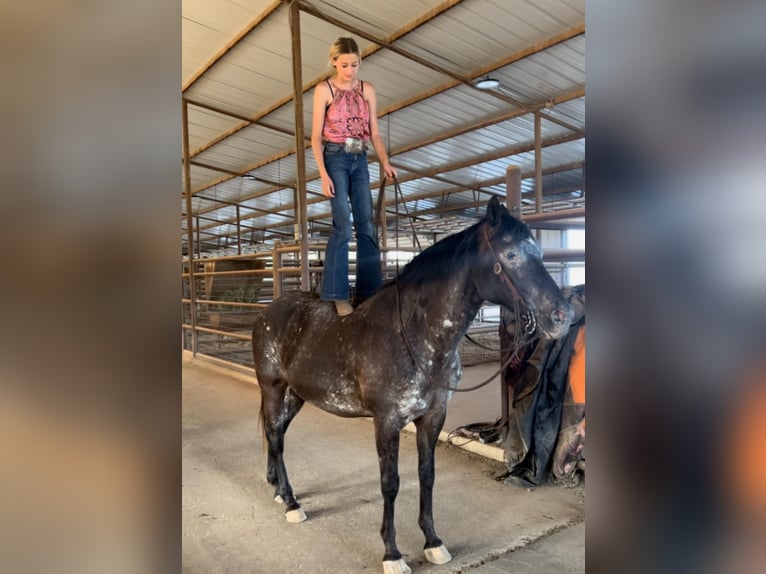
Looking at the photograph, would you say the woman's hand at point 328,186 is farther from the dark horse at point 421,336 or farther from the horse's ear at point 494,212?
the horse's ear at point 494,212

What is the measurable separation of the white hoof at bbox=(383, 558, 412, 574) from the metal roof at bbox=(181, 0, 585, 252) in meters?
2.42

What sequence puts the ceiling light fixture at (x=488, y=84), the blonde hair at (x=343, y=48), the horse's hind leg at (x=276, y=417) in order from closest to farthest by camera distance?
1. the blonde hair at (x=343, y=48)
2. the horse's hind leg at (x=276, y=417)
3. the ceiling light fixture at (x=488, y=84)

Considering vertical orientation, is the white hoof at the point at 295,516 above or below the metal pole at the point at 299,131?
below

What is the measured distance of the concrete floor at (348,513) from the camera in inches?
70.0

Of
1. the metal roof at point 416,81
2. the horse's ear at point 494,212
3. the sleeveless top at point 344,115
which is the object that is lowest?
the horse's ear at point 494,212

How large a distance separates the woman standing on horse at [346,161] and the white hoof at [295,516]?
0.92m

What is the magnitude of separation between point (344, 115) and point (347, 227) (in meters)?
0.47

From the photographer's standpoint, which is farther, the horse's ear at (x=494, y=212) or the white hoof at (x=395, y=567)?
the white hoof at (x=395, y=567)

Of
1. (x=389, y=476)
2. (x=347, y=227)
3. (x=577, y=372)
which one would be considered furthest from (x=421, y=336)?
(x=577, y=372)

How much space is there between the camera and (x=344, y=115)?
78.8 inches

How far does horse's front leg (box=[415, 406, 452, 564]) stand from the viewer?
1785 mm
